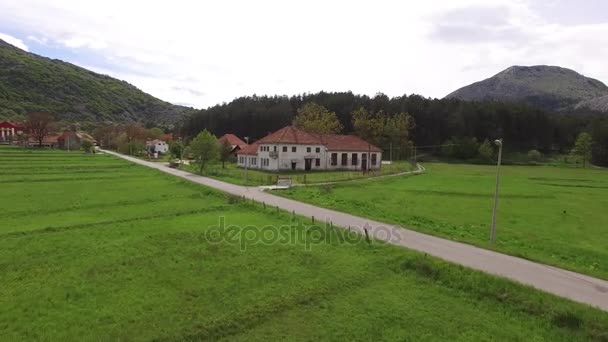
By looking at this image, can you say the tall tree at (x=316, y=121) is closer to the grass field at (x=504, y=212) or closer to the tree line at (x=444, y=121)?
the tree line at (x=444, y=121)

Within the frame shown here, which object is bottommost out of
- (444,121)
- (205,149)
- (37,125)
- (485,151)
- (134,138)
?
(485,151)

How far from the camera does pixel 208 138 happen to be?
5841 centimetres

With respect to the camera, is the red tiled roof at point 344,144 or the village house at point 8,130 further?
the village house at point 8,130

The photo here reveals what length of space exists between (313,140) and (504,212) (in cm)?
3870

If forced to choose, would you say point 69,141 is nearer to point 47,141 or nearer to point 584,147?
point 47,141

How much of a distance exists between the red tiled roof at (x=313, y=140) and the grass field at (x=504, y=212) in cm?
1857

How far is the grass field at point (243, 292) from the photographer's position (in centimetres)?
1231

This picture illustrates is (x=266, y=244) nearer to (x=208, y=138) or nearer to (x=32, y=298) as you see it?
(x=32, y=298)

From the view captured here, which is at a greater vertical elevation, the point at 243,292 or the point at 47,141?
the point at 47,141

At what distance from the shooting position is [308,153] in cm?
6569

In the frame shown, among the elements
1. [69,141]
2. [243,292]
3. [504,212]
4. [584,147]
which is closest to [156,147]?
[69,141]

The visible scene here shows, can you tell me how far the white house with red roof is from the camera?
6350cm

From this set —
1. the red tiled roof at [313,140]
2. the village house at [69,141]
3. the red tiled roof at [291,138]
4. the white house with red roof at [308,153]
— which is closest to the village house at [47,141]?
the village house at [69,141]

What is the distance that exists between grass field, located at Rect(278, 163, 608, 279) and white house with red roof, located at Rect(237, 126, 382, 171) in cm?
1773
